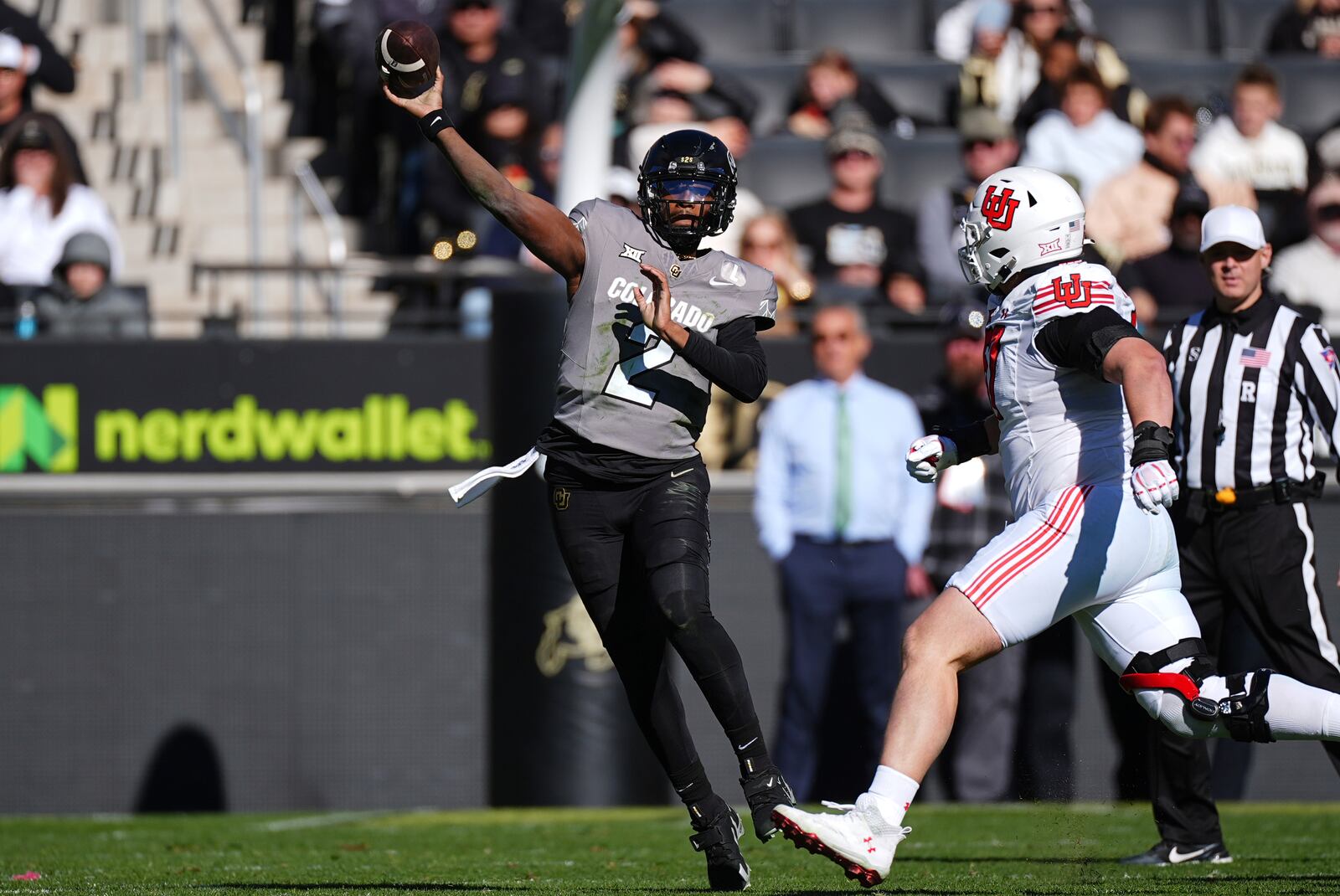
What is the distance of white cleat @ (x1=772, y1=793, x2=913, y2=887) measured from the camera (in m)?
5.28

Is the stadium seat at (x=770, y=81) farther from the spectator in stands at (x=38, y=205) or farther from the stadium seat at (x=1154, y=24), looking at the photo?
the spectator in stands at (x=38, y=205)

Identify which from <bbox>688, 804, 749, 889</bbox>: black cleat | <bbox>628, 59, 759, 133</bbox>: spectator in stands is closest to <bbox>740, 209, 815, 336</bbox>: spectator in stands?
<bbox>628, 59, 759, 133</bbox>: spectator in stands

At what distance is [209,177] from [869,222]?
4418mm

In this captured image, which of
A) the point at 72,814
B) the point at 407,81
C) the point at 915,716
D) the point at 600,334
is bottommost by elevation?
the point at 72,814

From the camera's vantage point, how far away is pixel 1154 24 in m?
15.4

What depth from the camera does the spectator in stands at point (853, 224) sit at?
1171 centimetres

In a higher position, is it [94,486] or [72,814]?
[94,486]

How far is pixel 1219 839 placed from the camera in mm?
7199

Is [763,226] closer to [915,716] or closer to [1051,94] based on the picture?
[1051,94]

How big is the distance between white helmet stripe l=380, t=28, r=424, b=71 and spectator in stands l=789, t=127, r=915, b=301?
6048mm

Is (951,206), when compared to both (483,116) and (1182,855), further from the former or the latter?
(1182,855)

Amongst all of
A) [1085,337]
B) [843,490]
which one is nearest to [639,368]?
[1085,337]

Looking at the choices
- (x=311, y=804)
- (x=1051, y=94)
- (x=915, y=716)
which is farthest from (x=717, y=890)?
(x=1051, y=94)

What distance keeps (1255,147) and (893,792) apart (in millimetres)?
8273
